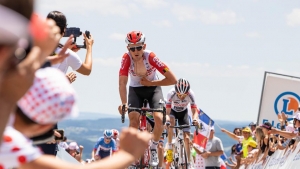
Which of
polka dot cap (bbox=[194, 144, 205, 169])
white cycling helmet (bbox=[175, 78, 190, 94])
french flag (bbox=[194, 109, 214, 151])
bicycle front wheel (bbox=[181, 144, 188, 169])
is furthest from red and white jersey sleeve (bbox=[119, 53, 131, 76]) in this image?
french flag (bbox=[194, 109, 214, 151])

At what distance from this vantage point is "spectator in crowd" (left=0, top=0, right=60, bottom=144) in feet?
5.65

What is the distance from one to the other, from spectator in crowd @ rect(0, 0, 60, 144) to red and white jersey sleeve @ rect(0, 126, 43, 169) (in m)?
0.51

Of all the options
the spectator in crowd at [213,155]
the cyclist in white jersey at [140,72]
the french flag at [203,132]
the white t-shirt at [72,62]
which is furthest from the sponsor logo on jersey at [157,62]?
the french flag at [203,132]

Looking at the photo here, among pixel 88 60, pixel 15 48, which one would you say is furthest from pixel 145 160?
pixel 15 48

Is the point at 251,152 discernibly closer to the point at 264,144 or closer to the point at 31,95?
the point at 264,144

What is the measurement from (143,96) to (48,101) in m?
9.77

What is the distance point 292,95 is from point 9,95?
82.6 ft

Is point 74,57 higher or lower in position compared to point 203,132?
higher

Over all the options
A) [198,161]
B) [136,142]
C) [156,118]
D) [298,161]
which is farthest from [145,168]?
[136,142]

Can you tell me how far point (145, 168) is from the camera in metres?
12.4

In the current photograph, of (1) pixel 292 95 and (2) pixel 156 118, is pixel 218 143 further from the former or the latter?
(1) pixel 292 95

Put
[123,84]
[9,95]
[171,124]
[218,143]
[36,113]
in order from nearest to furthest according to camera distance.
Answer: [9,95]
[36,113]
[123,84]
[171,124]
[218,143]

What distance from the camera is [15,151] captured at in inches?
97.8

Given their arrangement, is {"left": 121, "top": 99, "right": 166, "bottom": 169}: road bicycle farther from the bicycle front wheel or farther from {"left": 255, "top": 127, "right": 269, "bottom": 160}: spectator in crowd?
{"left": 255, "top": 127, "right": 269, "bottom": 160}: spectator in crowd
